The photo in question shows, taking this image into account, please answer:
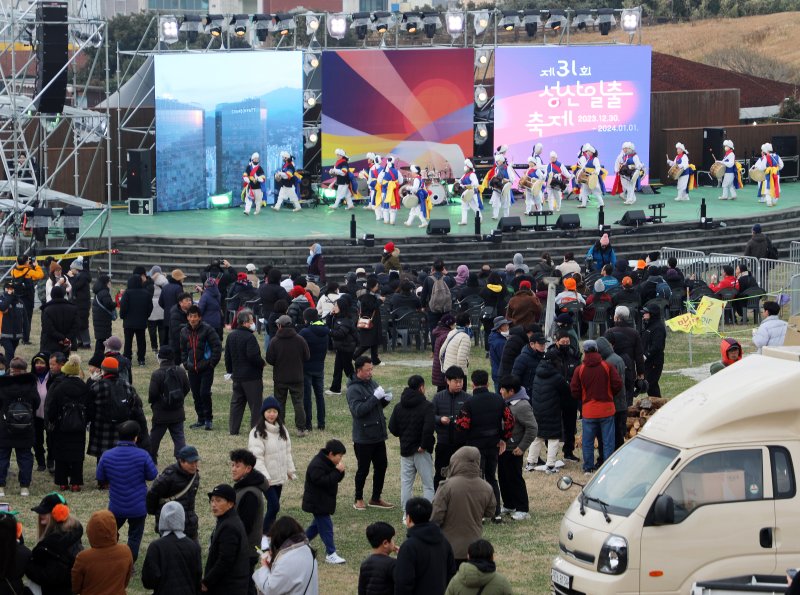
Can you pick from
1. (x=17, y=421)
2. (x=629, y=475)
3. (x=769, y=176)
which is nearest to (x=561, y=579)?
(x=629, y=475)

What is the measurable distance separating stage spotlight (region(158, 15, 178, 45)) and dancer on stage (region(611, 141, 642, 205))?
10.8m

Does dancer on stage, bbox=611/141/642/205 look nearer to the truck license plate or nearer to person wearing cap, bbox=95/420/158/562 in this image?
A: person wearing cap, bbox=95/420/158/562

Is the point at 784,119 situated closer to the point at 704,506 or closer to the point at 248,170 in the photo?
the point at 248,170

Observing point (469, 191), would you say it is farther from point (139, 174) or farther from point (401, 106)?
point (139, 174)

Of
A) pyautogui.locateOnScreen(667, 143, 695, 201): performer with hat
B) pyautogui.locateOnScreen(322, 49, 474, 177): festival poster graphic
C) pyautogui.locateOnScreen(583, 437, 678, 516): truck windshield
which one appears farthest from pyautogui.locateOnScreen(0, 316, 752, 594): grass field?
pyautogui.locateOnScreen(322, 49, 474, 177): festival poster graphic

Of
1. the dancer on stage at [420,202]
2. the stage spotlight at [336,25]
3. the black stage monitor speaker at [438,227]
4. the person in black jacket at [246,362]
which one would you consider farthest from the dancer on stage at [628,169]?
the person in black jacket at [246,362]

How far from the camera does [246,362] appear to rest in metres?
16.0

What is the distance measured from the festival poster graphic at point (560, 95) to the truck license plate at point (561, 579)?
87.1 feet

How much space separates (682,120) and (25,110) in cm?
2084

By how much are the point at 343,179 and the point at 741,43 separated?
32.2m

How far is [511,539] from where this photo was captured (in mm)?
12734

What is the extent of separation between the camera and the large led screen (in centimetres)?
3444

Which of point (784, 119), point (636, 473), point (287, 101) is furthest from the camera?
point (784, 119)

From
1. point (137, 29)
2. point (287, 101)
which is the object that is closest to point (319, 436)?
point (287, 101)
